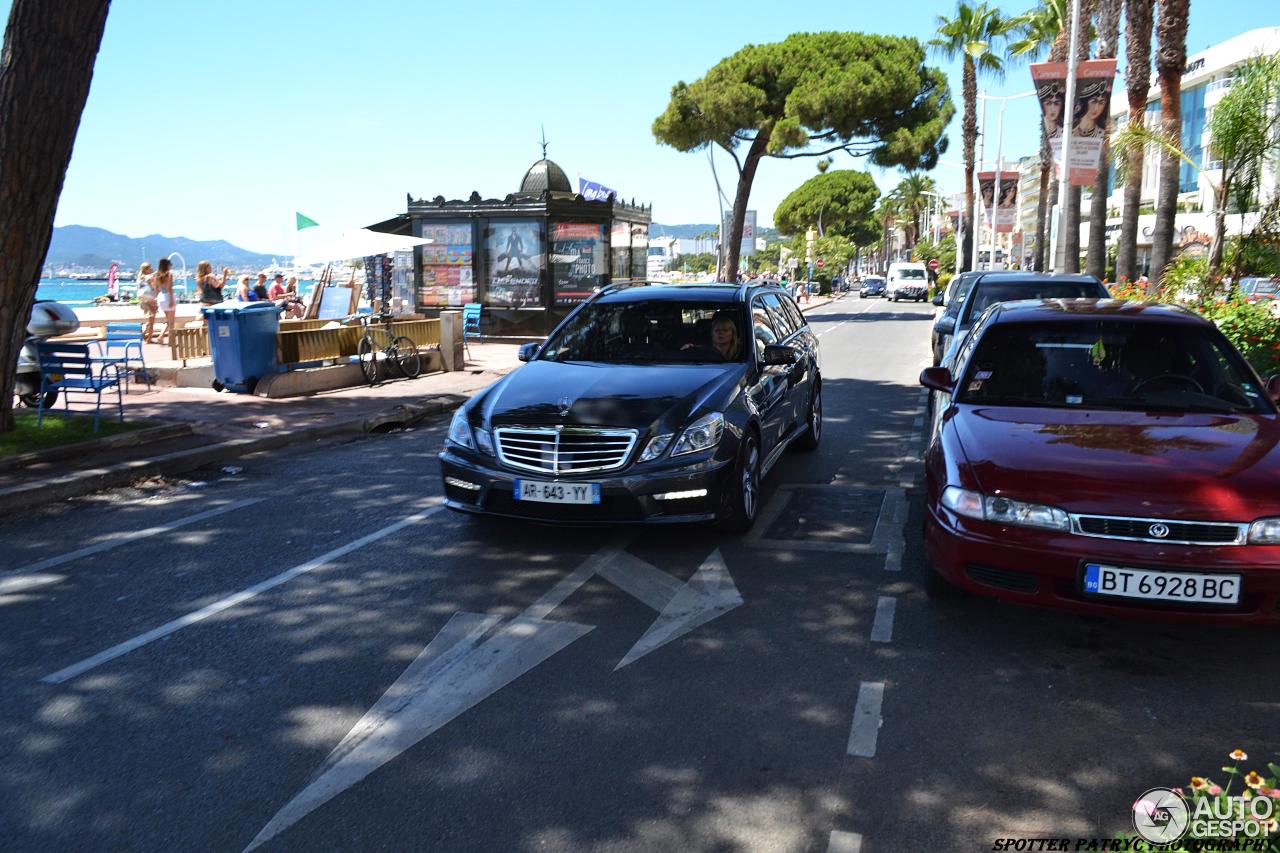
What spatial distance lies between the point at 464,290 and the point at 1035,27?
28.9m

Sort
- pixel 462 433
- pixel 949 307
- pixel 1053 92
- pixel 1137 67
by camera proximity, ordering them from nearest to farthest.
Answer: pixel 462 433 < pixel 949 307 < pixel 1137 67 < pixel 1053 92

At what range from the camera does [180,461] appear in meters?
9.42

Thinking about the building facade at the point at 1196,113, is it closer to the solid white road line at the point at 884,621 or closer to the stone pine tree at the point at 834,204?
the stone pine tree at the point at 834,204

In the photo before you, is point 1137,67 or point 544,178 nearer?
point 1137,67

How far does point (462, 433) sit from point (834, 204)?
10533cm

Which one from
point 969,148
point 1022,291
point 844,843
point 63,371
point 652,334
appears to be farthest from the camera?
point 969,148

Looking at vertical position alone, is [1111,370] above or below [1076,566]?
above

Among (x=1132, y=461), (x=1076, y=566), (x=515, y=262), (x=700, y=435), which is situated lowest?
(x=1076, y=566)

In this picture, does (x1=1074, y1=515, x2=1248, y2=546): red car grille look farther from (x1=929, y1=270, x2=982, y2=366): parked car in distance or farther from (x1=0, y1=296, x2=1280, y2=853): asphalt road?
(x1=929, y1=270, x2=982, y2=366): parked car in distance

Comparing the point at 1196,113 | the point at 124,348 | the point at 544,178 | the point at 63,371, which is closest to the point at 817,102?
the point at 544,178

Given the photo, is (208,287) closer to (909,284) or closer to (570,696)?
(570,696)

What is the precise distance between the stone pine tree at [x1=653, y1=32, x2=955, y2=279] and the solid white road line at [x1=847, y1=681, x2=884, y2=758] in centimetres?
3180

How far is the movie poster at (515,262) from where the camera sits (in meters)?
23.2

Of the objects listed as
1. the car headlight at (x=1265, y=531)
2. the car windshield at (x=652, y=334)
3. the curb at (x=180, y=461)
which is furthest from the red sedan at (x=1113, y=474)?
the curb at (x=180, y=461)
